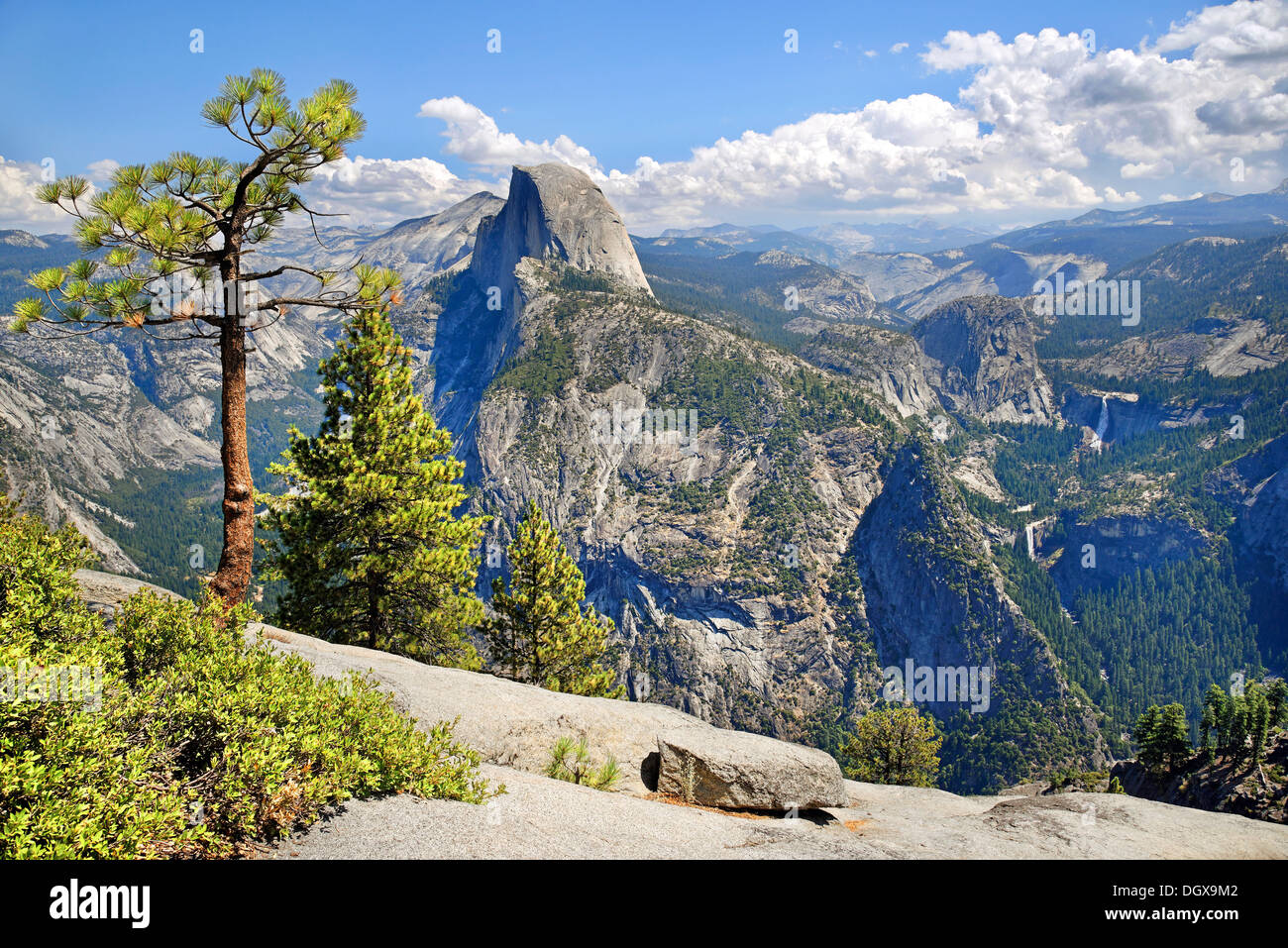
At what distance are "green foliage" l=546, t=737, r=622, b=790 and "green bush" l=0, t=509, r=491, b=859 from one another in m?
3.24

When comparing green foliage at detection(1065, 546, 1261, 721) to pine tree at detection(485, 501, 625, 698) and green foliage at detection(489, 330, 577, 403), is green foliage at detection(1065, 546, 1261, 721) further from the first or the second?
pine tree at detection(485, 501, 625, 698)

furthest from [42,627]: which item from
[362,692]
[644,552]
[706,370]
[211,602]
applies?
[706,370]

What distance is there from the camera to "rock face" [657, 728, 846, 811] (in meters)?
13.3

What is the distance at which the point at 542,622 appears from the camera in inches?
1172

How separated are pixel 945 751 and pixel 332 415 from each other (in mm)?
157653

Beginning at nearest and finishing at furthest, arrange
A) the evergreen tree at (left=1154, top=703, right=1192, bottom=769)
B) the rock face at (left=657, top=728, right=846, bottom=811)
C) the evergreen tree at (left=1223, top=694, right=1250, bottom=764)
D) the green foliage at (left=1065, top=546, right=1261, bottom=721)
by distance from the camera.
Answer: the rock face at (left=657, top=728, right=846, bottom=811) < the evergreen tree at (left=1223, top=694, right=1250, bottom=764) < the evergreen tree at (left=1154, top=703, right=1192, bottom=769) < the green foliage at (left=1065, top=546, right=1261, bottom=721)

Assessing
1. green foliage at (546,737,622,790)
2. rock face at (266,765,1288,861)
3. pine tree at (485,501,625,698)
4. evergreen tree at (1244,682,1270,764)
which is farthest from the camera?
evergreen tree at (1244,682,1270,764)

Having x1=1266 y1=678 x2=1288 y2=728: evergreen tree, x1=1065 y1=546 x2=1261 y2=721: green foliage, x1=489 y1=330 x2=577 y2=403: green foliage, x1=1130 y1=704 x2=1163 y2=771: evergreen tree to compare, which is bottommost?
x1=1065 y1=546 x2=1261 y2=721: green foliage

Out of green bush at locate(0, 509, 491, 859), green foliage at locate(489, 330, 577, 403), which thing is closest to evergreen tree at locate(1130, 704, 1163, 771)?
green bush at locate(0, 509, 491, 859)

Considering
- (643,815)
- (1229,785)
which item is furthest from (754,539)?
(643,815)

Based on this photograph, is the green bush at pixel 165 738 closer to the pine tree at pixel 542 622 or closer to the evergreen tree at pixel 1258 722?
the pine tree at pixel 542 622
